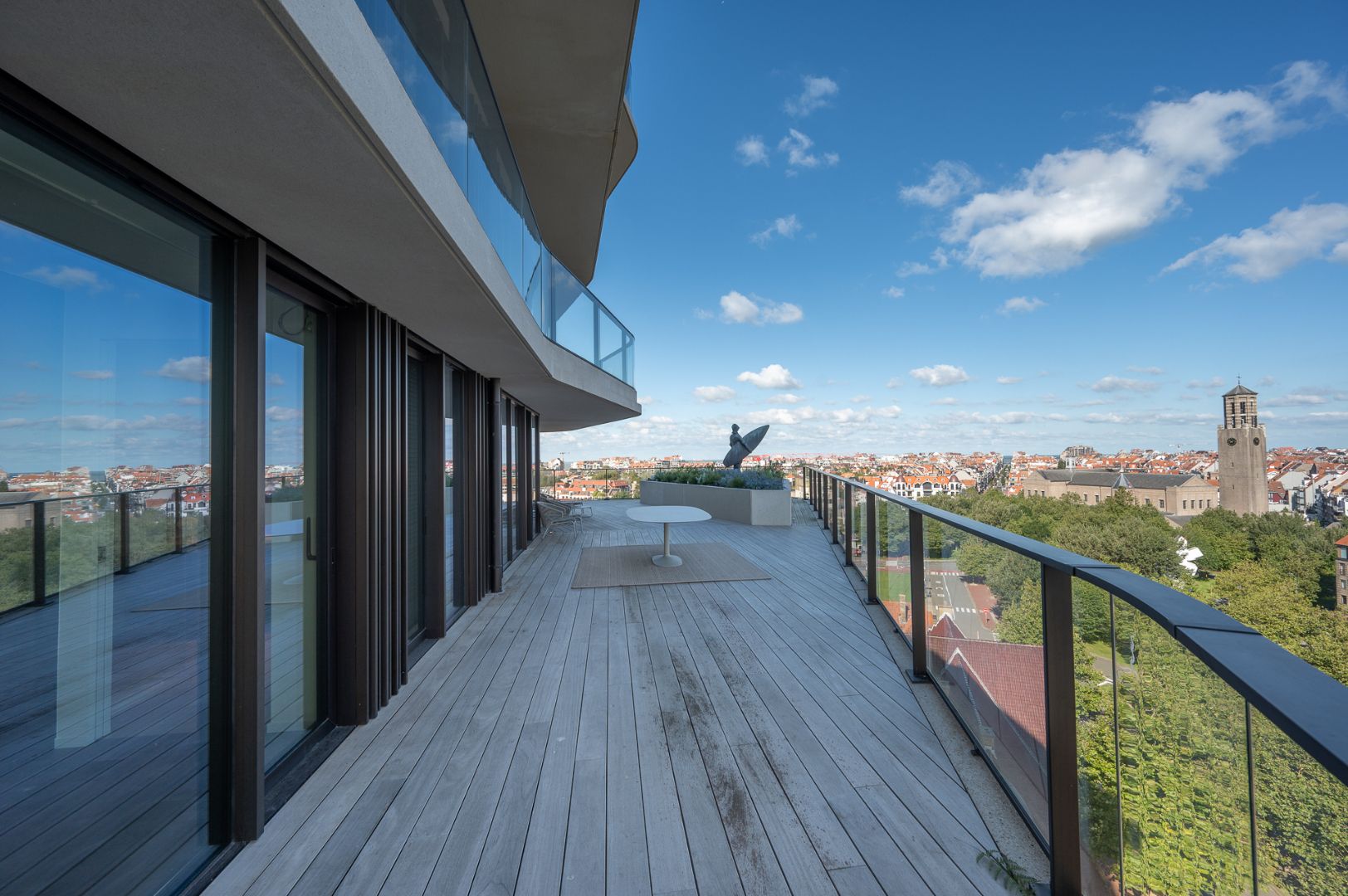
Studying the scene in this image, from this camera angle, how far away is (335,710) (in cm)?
291

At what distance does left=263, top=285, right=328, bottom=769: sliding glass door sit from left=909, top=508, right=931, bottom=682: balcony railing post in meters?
3.52

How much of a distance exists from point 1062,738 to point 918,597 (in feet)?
5.57

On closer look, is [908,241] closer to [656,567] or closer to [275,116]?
[656,567]

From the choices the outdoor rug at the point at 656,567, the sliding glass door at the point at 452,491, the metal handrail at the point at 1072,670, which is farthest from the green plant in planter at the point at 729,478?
the metal handrail at the point at 1072,670

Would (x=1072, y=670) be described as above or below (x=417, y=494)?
below

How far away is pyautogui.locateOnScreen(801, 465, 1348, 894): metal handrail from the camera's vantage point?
71 cm

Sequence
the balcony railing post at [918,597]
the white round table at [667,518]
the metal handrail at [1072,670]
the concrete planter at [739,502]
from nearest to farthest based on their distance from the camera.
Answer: the metal handrail at [1072,670], the balcony railing post at [918,597], the white round table at [667,518], the concrete planter at [739,502]

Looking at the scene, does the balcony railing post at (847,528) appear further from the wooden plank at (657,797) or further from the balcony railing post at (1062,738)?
the balcony railing post at (1062,738)

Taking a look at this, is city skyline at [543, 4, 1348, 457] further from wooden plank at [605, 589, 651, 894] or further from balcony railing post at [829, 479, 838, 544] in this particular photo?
wooden plank at [605, 589, 651, 894]

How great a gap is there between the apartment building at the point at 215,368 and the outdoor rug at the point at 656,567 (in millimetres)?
3112

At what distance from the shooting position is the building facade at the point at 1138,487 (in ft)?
56.9

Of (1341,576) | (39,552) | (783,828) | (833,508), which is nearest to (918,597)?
(783,828)

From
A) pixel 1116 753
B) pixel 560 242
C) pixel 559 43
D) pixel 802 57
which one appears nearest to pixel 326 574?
pixel 1116 753

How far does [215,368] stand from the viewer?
202 centimetres
